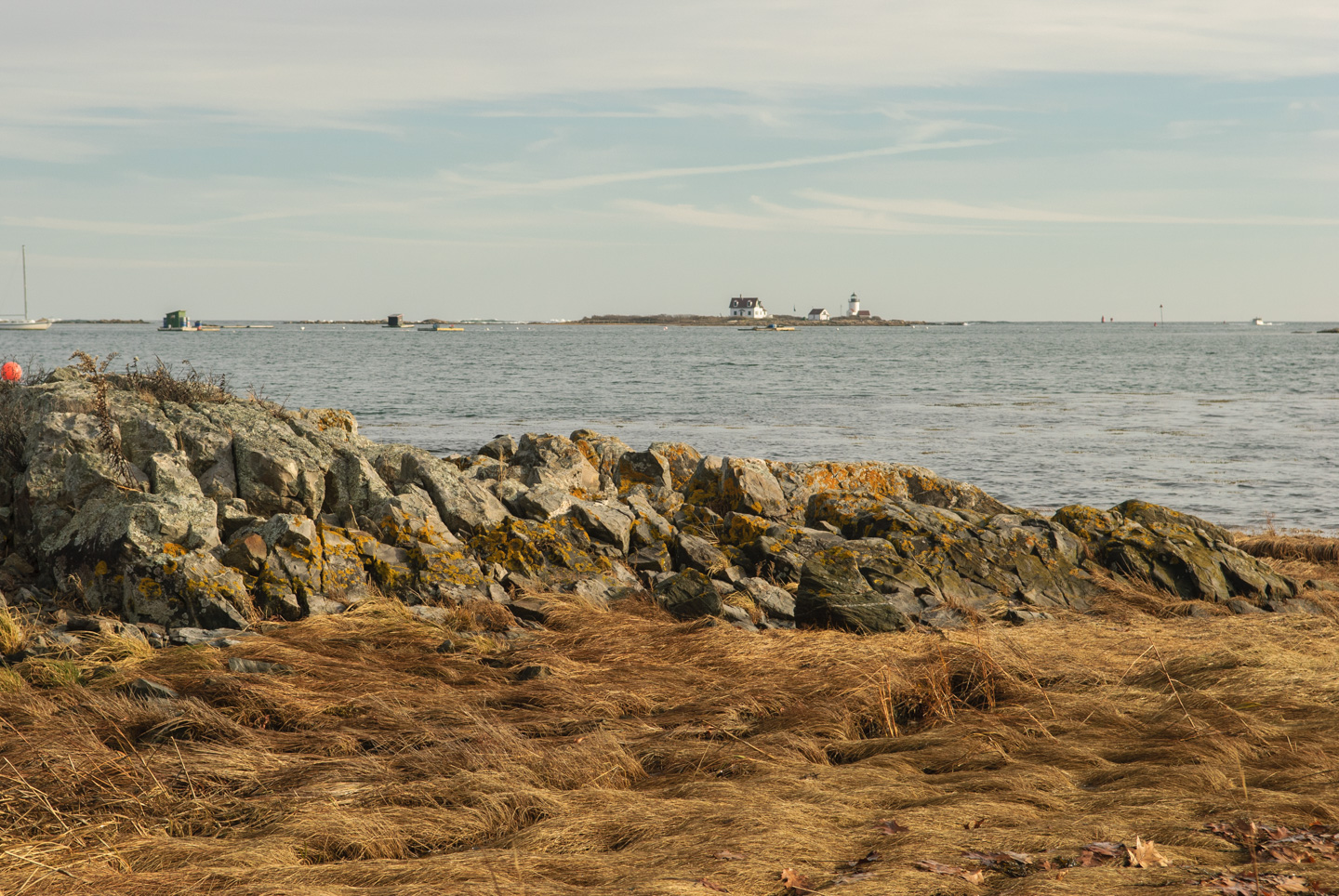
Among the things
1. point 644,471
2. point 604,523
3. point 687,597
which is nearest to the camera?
point 687,597

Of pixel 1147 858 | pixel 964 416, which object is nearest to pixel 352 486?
pixel 1147 858

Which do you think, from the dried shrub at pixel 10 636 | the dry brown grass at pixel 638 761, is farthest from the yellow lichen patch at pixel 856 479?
the dried shrub at pixel 10 636

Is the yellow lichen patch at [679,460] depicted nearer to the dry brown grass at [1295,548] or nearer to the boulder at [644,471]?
the boulder at [644,471]

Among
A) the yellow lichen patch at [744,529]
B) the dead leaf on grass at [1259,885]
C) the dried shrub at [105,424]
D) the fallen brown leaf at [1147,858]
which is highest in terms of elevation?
the dried shrub at [105,424]

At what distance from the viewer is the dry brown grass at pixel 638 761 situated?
3912mm

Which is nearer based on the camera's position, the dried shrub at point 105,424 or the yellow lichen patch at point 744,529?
the dried shrub at point 105,424

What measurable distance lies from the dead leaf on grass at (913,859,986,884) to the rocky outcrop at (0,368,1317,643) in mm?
4632

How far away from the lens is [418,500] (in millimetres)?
9438

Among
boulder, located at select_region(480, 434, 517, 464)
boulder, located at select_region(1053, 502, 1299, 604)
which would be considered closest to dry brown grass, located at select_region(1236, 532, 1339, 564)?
boulder, located at select_region(1053, 502, 1299, 604)

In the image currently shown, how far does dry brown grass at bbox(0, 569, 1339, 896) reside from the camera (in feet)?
12.8

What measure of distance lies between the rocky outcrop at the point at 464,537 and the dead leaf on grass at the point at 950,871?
182 inches

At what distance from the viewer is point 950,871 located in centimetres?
381

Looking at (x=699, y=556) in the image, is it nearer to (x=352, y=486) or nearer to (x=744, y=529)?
(x=744, y=529)

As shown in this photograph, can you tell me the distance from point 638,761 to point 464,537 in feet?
15.0
